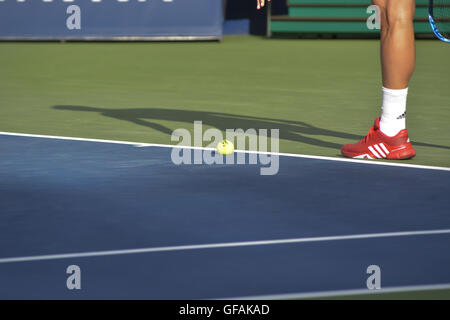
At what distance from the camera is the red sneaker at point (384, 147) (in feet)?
21.0

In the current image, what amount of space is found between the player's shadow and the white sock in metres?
0.60

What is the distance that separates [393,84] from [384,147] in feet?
1.33

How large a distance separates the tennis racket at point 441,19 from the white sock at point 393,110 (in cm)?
46

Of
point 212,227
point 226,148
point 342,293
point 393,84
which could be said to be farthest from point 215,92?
point 342,293

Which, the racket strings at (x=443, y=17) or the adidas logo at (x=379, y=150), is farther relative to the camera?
the adidas logo at (x=379, y=150)

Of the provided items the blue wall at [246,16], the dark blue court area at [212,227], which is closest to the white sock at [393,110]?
the dark blue court area at [212,227]

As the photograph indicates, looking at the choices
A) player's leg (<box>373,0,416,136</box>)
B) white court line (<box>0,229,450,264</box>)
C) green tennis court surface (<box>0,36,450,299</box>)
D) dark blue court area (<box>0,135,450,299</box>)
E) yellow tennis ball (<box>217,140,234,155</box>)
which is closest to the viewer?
dark blue court area (<box>0,135,450,299</box>)

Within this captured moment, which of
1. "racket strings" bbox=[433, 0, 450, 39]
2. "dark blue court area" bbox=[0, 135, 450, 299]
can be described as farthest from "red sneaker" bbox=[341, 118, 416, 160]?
"racket strings" bbox=[433, 0, 450, 39]

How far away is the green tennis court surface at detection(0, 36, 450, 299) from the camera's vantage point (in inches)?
308

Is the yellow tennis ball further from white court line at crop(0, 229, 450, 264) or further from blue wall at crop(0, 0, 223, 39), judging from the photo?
blue wall at crop(0, 0, 223, 39)

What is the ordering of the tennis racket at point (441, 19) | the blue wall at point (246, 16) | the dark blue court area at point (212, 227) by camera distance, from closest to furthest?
1. the dark blue court area at point (212, 227)
2. the tennis racket at point (441, 19)
3. the blue wall at point (246, 16)

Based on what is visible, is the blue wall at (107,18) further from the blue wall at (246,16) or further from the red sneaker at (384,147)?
the red sneaker at (384,147)

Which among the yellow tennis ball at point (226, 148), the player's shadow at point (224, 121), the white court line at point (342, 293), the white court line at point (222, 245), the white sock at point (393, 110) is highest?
the player's shadow at point (224, 121)

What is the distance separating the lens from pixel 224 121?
8477 millimetres
